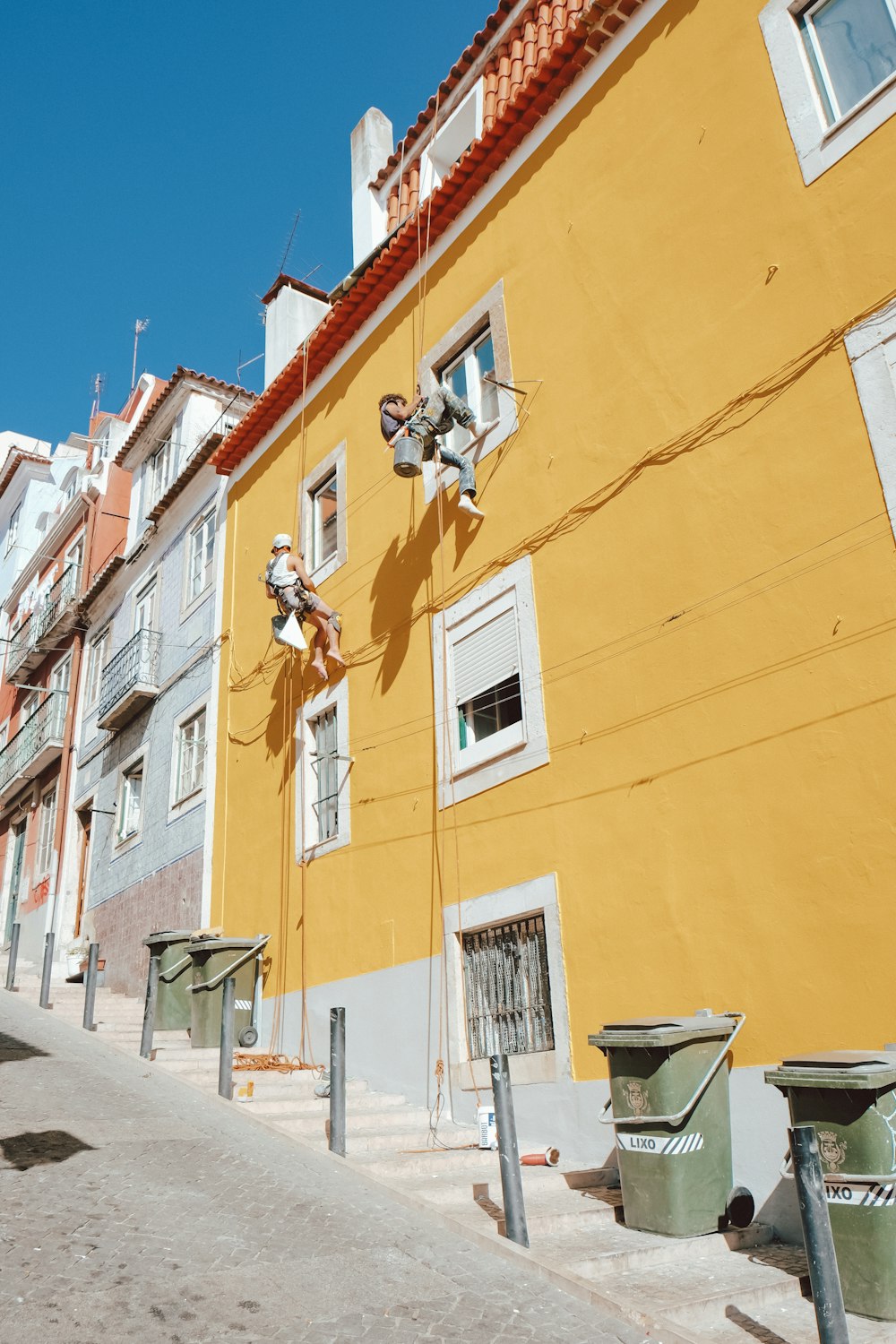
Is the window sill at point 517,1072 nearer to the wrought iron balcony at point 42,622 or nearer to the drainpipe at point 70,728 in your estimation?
the drainpipe at point 70,728

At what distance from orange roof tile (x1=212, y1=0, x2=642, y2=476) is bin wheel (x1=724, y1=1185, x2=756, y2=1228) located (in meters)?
9.03

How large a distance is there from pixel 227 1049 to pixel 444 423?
5721 millimetres

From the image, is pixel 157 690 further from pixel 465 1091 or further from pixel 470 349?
pixel 465 1091

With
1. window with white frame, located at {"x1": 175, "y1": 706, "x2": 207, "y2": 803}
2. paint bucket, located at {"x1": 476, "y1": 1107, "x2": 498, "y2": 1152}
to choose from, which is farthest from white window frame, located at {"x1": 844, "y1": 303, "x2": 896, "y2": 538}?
window with white frame, located at {"x1": 175, "y1": 706, "x2": 207, "y2": 803}

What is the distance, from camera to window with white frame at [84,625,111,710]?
1955 centimetres

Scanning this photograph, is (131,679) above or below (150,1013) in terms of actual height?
above

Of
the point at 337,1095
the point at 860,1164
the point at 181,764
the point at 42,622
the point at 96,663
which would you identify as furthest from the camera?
the point at 42,622

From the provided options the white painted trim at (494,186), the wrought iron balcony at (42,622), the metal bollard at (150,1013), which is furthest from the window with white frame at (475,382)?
the wrought iron balcony at (42,622)

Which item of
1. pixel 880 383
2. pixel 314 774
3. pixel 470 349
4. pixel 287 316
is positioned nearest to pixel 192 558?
pixel 287 316

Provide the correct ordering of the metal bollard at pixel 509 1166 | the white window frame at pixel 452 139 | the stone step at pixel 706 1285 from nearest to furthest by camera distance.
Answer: the stone step at pixel 706 1285 < the metal bollard at pixel 509 1166 < the white window frame at pixel 452 139

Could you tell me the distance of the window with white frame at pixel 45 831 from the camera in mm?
20531

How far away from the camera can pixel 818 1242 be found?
13.2ft

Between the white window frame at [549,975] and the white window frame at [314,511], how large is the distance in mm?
4683

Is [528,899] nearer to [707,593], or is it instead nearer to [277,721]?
[707,593]
